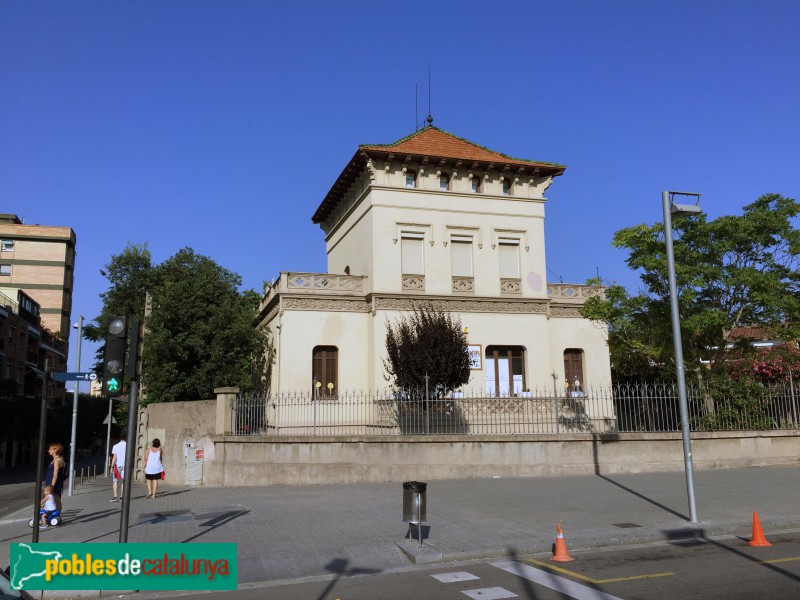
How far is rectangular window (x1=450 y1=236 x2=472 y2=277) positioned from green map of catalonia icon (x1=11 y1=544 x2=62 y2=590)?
23.1 m

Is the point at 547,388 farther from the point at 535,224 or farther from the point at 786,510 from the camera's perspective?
the point at 786,510

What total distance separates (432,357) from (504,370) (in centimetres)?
610

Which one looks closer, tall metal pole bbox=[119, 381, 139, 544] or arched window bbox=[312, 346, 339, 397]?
tall metal pole bbox=[119, 381, 139, 544]

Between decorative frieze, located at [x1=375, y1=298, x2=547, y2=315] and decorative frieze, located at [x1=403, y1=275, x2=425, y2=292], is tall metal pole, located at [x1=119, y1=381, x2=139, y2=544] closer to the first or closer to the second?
decorative frieze, located at [x1=375, y1=298, x2=547, y2=315]

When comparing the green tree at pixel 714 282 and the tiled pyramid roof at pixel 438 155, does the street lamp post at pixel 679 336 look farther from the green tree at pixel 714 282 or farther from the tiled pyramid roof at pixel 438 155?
the tiled pyramid roof at pixel 438 155

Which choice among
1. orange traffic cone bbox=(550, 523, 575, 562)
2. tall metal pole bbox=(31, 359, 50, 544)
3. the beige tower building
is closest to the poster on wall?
orange traffic cone bbox=(550, 523, 575, 562)

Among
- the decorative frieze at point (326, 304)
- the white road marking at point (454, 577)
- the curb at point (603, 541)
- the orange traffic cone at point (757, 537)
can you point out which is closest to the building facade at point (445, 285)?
the decorative frieze at point (326, 304)

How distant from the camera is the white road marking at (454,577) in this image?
7.81 metres

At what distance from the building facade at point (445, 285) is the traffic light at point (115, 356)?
16.4 meters

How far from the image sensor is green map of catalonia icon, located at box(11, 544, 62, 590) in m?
3.83

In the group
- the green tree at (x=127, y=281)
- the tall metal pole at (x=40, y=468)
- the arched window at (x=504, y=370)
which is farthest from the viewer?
the green tree at (x=127, y=281)

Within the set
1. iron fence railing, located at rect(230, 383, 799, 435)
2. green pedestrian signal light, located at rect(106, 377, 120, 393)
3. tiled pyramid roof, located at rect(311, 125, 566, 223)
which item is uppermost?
tiled pyramid roof, located at rect(311, 125, 566, 223)

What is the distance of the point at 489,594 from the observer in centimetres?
708

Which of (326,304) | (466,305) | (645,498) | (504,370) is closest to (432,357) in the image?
(466,305)
